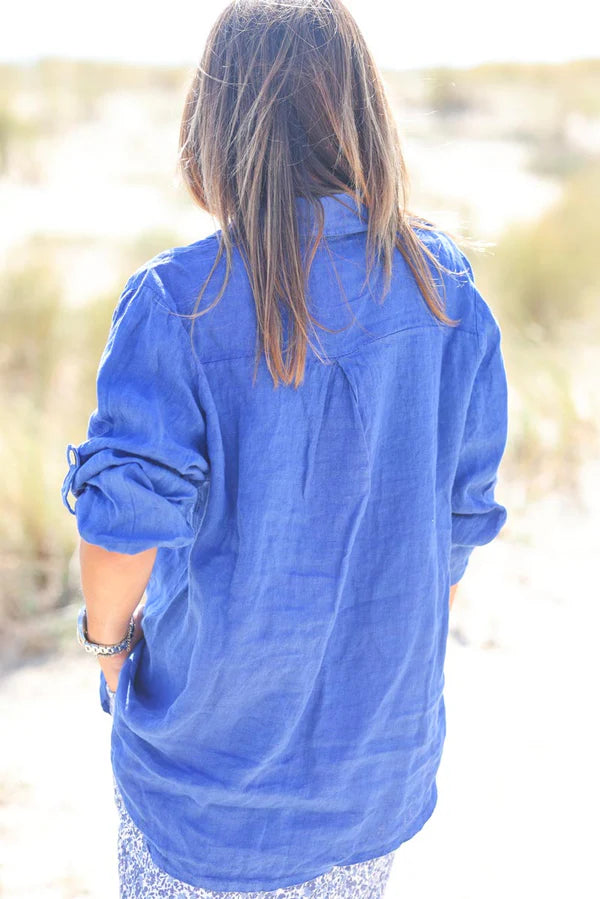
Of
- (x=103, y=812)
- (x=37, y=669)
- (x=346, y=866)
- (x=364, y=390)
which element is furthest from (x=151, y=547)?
(x=37, y=669)

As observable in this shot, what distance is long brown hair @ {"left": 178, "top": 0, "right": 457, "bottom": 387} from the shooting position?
1044 mm

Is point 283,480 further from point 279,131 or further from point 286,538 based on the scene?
point 279,131

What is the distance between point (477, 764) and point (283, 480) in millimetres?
1821

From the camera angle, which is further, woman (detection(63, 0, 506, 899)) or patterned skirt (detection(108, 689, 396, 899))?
patterned skirt (detection(108, 689, 396, 899))

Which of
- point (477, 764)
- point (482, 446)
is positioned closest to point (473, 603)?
point (477, 764)

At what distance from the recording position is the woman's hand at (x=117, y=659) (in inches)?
50.6

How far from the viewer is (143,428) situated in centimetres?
103

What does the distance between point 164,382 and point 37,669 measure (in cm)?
222

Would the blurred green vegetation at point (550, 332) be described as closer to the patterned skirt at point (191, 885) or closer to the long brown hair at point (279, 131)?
the patterned skirt at point (191, 885)

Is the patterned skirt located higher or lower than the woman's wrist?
lower

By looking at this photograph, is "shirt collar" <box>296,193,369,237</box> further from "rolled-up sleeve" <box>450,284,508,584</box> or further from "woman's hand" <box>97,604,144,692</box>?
"woman's hand" <box>97,604,144,692</box>

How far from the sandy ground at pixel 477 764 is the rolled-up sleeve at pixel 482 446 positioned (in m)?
1.23

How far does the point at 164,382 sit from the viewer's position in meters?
1.04

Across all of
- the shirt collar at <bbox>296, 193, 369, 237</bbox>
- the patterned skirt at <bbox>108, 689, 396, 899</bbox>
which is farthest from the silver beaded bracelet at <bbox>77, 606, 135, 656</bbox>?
the shirt collar at <bbox>296, 193, 369, 237</bbox>
